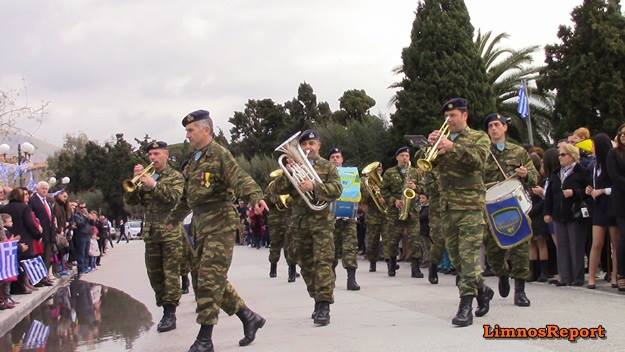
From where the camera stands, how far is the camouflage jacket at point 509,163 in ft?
27.6

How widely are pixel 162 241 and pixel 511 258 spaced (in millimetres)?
4078

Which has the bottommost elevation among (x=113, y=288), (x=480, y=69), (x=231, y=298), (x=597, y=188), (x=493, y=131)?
(x=113, y=288)

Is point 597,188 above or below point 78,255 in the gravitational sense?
above

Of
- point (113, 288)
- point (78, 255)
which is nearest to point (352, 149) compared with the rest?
point (78, 255)

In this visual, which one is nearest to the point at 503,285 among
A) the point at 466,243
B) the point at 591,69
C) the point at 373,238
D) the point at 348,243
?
the point at 466,243

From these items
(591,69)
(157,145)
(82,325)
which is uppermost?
(591,69)

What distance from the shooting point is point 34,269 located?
13.4 meters

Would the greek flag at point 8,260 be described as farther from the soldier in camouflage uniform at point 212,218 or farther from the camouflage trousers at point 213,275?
the camouflage trousers at point 213,275

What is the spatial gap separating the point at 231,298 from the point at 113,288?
8630 mm

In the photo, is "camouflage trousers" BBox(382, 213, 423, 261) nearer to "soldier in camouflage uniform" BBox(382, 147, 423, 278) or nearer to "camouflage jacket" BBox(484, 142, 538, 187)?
"soldier in camouflage uniform" BBox(382, 147, 423, 278)

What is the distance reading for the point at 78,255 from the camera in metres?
19.6

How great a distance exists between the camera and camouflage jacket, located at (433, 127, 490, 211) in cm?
718

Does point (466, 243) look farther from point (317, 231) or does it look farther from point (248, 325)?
point (248, 325)

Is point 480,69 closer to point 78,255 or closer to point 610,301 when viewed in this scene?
point 78,255
